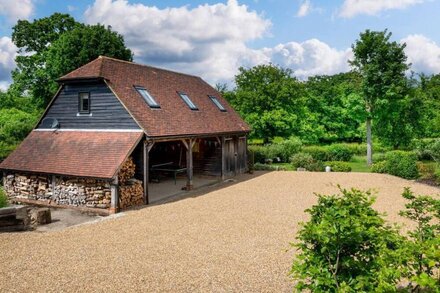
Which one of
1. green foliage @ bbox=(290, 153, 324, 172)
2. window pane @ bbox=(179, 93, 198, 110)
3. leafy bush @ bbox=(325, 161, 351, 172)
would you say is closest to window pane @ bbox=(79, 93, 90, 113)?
window pane @ bbox=(179, 93, 198, 110)

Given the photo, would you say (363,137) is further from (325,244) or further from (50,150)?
(325,244)

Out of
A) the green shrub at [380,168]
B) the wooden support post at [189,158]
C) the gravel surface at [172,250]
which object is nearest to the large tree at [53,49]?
the wooden support post at [189,158]

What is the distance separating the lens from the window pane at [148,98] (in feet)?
60.1

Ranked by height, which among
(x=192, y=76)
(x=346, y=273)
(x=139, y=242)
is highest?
(x=192, y=76)

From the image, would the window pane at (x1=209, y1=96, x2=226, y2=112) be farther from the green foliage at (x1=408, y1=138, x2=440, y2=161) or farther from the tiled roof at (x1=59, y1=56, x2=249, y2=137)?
the green foliage at (x1=408, y1=138, x2=440, y2=161)

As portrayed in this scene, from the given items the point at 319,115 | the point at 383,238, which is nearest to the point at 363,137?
the point at 319,115

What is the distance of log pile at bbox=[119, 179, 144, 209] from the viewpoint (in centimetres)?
1495

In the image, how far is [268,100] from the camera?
34.1 metres

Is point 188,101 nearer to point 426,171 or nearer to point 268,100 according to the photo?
point 268,100

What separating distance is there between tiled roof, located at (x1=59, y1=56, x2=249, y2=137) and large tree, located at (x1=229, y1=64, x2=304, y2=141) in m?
8.76

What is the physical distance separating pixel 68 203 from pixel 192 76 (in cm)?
1425

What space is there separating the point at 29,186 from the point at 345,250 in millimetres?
15157

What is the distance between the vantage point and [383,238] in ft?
18.0

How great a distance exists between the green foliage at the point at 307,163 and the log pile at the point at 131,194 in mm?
14676
